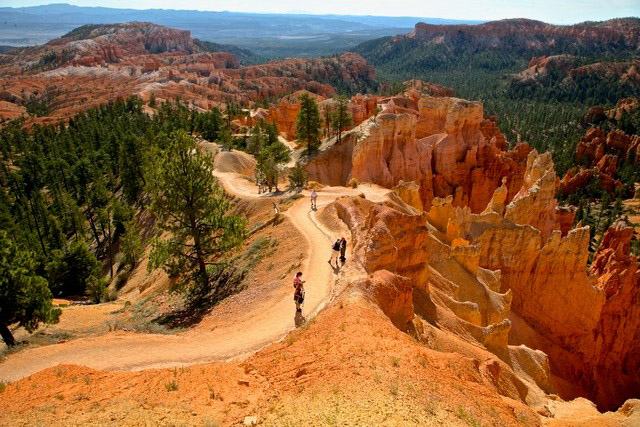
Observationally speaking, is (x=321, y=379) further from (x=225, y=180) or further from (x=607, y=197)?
(x=607, y=197)

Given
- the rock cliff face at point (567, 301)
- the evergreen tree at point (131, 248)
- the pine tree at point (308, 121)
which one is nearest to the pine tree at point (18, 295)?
the evergreen tree at point (131, 248)

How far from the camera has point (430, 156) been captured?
58.4 meters

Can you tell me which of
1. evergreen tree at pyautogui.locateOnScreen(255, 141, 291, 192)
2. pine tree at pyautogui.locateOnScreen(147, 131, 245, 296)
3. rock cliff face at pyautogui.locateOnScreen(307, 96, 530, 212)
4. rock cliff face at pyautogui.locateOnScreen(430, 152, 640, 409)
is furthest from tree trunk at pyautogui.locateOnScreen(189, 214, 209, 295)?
rock cliff face at pyautogui.locateOnScreen(307, 96, 530, 212)

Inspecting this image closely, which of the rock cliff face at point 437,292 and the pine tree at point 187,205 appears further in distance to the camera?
the pine tree at point 187,205

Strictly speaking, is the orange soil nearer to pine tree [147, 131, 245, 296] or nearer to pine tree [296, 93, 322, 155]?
pine tree [147, 131, 245, 296]

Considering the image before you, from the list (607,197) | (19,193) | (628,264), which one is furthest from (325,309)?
(607,197)

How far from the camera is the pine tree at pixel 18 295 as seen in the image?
903 inches

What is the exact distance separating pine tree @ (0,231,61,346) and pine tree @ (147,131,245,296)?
6.07 meters

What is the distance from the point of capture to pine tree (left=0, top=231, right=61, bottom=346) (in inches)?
903

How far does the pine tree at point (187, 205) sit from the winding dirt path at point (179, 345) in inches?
247

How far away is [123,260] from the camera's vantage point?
1925 inches

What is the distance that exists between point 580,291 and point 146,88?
519 ft

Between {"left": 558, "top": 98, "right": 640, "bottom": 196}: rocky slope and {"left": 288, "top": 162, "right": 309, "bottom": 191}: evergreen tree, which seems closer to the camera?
{"left": 288, "top": 162, "right": 309, "bottom": 191}: evergreen tree

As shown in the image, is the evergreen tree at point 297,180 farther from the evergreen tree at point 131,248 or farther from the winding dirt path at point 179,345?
the winding dirt path at point 179,345
